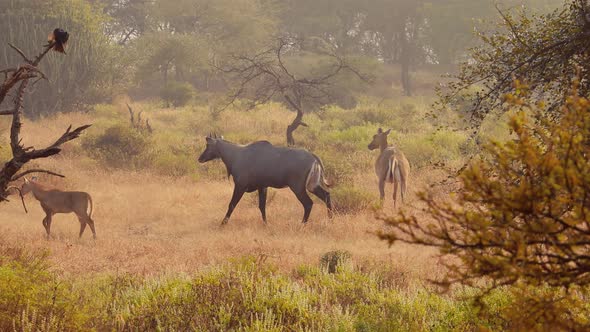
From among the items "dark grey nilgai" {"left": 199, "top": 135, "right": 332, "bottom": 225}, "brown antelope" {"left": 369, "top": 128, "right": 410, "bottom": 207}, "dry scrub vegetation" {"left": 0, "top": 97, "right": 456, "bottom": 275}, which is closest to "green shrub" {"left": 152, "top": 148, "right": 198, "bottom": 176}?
"dry scrub vegetation" {"left": 0, "top": 97, "right": 456, "bottom": 275}

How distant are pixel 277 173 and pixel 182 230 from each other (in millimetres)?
2278

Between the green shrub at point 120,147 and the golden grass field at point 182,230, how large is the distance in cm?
115

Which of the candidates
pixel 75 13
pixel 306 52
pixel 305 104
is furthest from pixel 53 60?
pixel 306 52

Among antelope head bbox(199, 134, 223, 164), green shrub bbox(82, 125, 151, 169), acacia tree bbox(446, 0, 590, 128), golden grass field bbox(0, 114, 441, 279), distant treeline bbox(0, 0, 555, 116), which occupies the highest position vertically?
distant treeline bbox(0, 0, 555, 116)

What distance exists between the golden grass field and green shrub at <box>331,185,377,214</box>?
1.47ft

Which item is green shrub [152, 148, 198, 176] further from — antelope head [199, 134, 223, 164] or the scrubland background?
antelope head [199, 134, 223, 164]

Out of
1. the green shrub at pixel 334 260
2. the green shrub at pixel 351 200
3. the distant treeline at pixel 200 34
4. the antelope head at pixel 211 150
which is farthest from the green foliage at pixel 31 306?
the distant treeline at pixel 200 34

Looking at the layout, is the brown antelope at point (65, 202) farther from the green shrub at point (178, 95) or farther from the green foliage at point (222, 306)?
the green shrub at point (178, 95)

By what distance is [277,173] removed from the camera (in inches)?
470

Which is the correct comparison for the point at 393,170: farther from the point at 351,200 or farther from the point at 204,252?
the point at 204,252

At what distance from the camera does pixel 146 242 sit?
10.4 metres

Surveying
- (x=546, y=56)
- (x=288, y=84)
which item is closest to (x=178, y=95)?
(x=288, y=84)

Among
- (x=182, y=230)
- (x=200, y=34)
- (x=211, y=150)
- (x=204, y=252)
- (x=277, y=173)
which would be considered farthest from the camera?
(x=200, y=34)

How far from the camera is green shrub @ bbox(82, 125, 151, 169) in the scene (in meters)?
18.0
